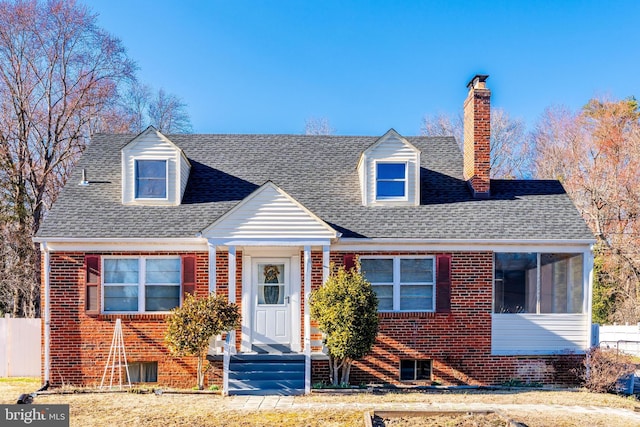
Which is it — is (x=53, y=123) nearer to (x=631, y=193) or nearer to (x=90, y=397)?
(x=90, y=397)

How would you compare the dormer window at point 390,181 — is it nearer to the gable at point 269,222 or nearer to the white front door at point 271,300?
the gable at point 269,222

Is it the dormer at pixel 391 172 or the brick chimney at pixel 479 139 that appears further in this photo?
the brick chimney at pixel 479 139

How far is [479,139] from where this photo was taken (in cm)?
1364

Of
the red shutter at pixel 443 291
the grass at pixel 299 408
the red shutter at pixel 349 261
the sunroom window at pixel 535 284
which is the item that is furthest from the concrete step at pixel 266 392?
the sunroom window at pixel 535 284

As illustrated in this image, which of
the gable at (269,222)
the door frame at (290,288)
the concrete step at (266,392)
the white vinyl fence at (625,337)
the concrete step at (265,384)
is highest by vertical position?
the gable at (269,222)

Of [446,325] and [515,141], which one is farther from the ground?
[515,141]

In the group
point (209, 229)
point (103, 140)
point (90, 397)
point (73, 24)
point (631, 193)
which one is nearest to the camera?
point (90, 397)

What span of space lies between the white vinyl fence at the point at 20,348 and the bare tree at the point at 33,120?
6.57 meters

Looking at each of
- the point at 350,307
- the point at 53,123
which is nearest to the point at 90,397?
the point at 350,307

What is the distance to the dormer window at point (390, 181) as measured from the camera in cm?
1349

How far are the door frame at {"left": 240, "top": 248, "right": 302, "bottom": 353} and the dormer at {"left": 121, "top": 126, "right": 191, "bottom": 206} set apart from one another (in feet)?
8.07

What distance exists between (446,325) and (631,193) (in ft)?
61.0

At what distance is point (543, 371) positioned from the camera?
1223 cm

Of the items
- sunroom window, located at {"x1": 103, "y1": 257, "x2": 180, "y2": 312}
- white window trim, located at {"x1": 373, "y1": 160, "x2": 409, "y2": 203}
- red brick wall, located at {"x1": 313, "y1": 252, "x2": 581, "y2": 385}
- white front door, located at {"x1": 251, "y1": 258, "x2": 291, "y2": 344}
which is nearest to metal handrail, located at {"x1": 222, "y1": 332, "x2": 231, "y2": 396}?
white front door, located at {"x1": 251, "y1": 258, "x2": 291, "y2": 344}
